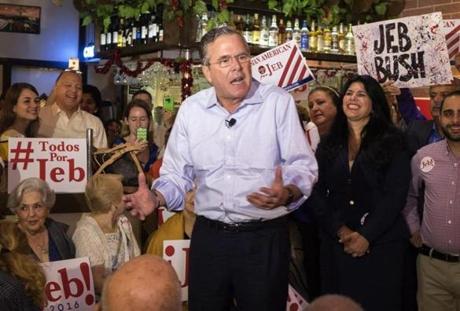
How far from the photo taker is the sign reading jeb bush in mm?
3764

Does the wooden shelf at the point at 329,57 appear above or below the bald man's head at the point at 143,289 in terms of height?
above

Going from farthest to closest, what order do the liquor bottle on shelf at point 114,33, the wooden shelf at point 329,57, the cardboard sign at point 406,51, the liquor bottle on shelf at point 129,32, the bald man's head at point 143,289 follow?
1. the liquor bottle on shelf at point 114,33
2. the liquor bottle on shelf at point 129,32
3. the wooden shelf at point 329,57
4. the cardboard sign at point 406,51
5. the bald man's head at point 143,289

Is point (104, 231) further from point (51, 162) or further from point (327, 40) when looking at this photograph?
point (327, 40)

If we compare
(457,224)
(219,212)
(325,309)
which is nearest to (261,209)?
(219,212)

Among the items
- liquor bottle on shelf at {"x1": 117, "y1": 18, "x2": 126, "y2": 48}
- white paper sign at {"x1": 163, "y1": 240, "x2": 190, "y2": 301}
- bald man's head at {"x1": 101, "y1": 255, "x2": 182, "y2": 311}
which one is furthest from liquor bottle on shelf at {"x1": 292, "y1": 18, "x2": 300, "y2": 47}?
bald man's head at {"x1": 101, "y1": 255, "x2": 182, "y2": 311}

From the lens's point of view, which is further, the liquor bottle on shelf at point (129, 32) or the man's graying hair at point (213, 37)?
the liquor bottle on shelf at point (129, 32)

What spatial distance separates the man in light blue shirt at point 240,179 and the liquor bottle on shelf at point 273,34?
402 cm

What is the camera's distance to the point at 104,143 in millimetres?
4793

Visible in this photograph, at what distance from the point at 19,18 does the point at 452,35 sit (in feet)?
18.2

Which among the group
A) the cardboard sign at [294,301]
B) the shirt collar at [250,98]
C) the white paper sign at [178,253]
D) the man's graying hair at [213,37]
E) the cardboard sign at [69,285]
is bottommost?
the cardboard sign at [294,301]

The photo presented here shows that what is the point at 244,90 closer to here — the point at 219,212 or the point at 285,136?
the point at 285,136

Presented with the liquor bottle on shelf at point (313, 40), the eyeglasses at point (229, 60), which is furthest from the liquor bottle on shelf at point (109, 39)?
the eyeglasses at point (229, 60)

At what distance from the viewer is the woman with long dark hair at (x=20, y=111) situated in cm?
430

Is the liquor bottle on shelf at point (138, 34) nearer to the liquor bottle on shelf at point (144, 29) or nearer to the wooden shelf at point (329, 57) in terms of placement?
the liquor bottle on shelf at point (144, 29)
